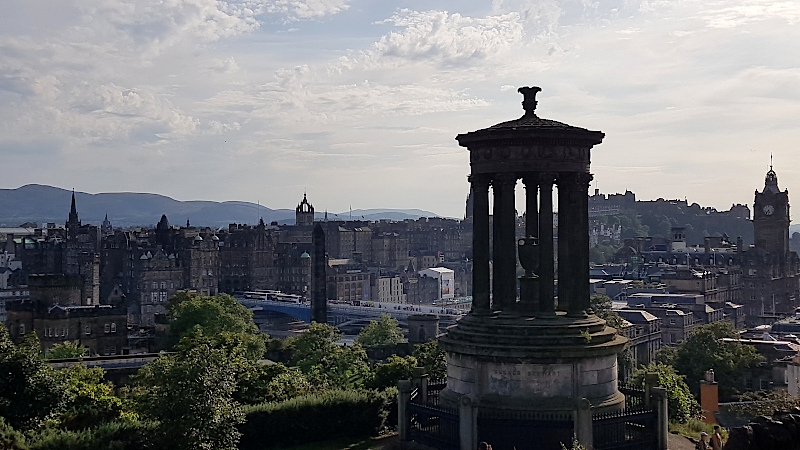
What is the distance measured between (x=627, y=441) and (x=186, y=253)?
140 metres

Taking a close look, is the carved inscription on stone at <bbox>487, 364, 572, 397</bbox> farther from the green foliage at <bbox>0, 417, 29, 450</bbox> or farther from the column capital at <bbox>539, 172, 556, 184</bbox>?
the green foliage at <bbox>0, 417, 29, 450</bbox>

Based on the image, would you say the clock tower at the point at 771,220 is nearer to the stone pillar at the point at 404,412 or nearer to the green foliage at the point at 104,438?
the stone pillar at the point at 404,412

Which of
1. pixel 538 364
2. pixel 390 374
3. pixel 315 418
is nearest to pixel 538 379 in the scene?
pixel 538 364

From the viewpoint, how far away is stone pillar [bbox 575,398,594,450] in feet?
84.0

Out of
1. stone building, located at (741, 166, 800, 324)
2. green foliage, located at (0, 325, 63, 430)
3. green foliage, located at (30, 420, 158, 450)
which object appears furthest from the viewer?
stone building, located at (741, 166, 800, 324)

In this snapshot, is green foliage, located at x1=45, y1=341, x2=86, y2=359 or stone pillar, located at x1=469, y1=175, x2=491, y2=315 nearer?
stone pillar, located at x1=469, y1=175, x2=491, y2=315

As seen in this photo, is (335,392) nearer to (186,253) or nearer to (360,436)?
(360,436)

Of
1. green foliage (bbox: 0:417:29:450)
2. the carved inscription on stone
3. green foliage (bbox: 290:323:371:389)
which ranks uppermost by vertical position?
the carved inscription on stone

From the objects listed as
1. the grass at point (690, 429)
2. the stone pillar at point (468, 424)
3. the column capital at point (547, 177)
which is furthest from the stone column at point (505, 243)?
the grass at point (690, 429)

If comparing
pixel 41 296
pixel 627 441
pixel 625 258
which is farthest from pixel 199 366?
pixel 625 258

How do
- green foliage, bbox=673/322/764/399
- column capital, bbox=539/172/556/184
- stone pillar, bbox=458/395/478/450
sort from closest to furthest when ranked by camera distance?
stone pillar, bbox=458/395/478/450 → column capital, bbox=539/172/556/184 → green foliage, bbox=673/322/764/399

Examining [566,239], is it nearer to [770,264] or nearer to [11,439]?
[11,439]

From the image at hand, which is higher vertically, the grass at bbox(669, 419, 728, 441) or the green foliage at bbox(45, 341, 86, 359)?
the grass at bbox(669, 419, 728, 441)

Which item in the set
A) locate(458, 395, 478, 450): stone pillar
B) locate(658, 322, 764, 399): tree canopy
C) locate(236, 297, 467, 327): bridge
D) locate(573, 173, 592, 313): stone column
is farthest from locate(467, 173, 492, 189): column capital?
locate(236, 297, 467, 327): bridge
